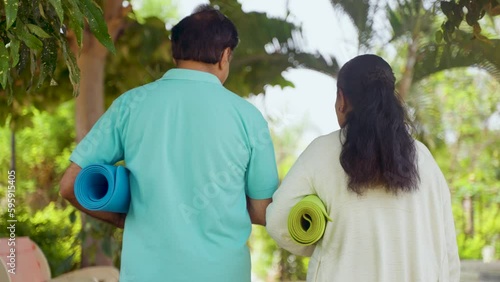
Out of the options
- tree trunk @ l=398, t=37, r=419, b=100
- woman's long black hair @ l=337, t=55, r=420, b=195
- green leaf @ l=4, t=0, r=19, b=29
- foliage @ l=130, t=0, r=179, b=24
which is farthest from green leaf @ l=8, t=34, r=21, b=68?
foliage @ l=130, t=0, r=179, b=24

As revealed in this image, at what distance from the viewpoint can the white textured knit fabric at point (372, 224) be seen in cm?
268

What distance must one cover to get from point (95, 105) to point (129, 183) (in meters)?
3.80

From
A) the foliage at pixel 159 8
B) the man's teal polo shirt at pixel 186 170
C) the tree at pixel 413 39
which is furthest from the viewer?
the foliage at pixel 159 8

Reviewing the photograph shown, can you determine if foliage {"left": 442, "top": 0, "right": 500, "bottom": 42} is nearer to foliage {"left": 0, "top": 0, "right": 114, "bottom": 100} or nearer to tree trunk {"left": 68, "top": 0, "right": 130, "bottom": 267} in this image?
foliage {"left": 0, "top": 0, "right": 114, "bottom": 100}

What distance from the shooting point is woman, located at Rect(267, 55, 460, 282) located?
267 cm

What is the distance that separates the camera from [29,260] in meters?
4.32

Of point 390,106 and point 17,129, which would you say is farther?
point 17,129

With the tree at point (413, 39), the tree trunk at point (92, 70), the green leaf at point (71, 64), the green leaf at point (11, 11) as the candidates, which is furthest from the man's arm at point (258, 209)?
the tree at point (413, 39)

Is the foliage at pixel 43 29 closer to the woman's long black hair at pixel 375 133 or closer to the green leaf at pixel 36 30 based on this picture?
the green leaf at pixel 36 30

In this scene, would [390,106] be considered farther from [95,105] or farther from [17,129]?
[17,129]

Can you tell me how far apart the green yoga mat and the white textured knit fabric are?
50mm

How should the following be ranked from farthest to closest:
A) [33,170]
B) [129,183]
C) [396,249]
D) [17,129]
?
[33,170], [17,129], [129,183], [396,249]

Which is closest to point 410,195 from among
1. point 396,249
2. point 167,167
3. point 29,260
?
point 396,249

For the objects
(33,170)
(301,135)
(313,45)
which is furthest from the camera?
(301,135)
